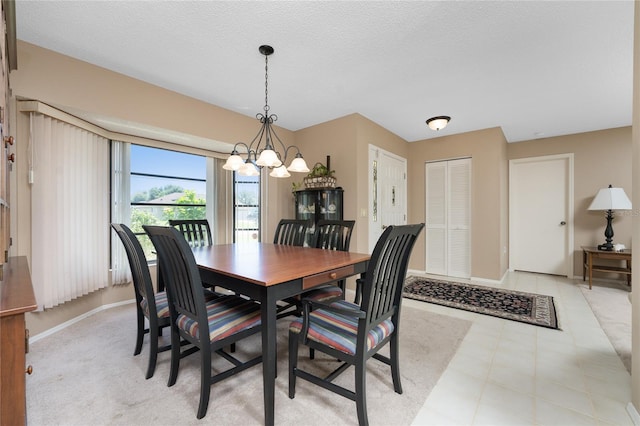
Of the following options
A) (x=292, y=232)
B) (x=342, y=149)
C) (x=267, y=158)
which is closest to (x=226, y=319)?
(x=267, y=158)

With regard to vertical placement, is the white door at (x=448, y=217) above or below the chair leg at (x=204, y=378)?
above

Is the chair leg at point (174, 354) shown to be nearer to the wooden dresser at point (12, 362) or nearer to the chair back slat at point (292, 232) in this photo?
the wooden dresser at point (12, 362)

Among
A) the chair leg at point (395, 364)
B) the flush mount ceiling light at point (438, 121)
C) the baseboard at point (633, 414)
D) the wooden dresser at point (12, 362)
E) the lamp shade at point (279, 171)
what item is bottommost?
the baseboard at point (633, 414)

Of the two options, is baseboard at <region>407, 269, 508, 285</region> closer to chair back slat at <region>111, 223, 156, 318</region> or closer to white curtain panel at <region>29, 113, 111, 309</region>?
chair back slat at <region>111, 223, 156, 318</region>

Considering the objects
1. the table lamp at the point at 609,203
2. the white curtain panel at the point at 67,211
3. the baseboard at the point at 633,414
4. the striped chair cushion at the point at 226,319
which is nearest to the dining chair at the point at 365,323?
the striped chair cushion at the point at 226,319

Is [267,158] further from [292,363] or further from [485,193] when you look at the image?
[485,193]

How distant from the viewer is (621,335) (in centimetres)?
244

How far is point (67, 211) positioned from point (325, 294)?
8.76 feet

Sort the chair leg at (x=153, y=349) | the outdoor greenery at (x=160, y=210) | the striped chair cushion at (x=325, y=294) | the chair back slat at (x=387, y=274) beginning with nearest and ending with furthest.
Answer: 1. the chair back slat at (x=387, y=274)
2. the chair leg at (x=153, y=349)
3. the striped chair cushion at (x=325, y=294)
4. the outdoor greenery at (x=160, y=210)

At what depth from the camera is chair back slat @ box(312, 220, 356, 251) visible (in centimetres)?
265

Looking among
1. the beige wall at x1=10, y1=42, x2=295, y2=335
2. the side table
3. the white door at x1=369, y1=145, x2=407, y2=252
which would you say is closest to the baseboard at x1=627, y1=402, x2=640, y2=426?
the white door at x1=369, y1=145, x2=407, y2=252

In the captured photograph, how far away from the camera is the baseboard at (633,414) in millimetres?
1411

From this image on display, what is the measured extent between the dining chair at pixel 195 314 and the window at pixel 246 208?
2.62 metres

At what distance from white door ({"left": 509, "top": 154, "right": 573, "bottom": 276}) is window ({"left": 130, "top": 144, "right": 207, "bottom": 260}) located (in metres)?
5.54
